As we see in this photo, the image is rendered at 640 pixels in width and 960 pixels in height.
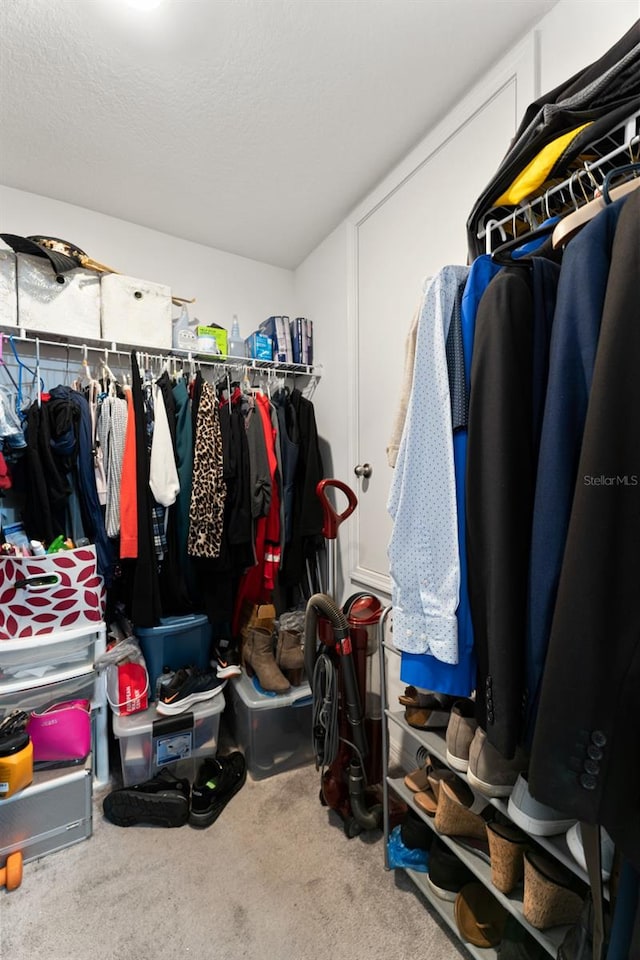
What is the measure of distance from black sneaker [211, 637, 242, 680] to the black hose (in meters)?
0.67

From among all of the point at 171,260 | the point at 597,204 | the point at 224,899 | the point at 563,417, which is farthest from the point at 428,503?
the point at 171,260

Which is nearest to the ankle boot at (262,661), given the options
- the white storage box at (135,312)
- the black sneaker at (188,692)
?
the black sneaker at (188,692)

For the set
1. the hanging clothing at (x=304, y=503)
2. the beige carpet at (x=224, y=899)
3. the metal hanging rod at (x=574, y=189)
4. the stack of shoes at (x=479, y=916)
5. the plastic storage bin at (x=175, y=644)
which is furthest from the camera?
the hanging clothing at (x=304, y=503)

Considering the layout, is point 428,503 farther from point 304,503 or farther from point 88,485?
point 88,485

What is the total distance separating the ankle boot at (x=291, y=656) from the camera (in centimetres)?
189

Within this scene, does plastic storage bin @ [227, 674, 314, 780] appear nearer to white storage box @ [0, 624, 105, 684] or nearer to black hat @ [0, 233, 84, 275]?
white storage box @ [0, 624, 105, 684]

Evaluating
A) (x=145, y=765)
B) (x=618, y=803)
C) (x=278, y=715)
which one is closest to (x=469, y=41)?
(x=618, y=803)

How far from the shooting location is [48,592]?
158 cm

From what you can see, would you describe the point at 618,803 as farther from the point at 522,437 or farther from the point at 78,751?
the point at 78,751

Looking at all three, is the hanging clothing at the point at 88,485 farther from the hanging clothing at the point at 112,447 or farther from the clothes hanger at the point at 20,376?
the clothes hanger at the point at 20,376

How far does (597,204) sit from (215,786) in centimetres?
222

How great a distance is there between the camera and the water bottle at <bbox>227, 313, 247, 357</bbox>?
243cm

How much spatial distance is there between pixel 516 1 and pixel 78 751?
292 cm

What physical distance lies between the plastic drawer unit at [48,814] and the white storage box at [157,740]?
0.19 m
